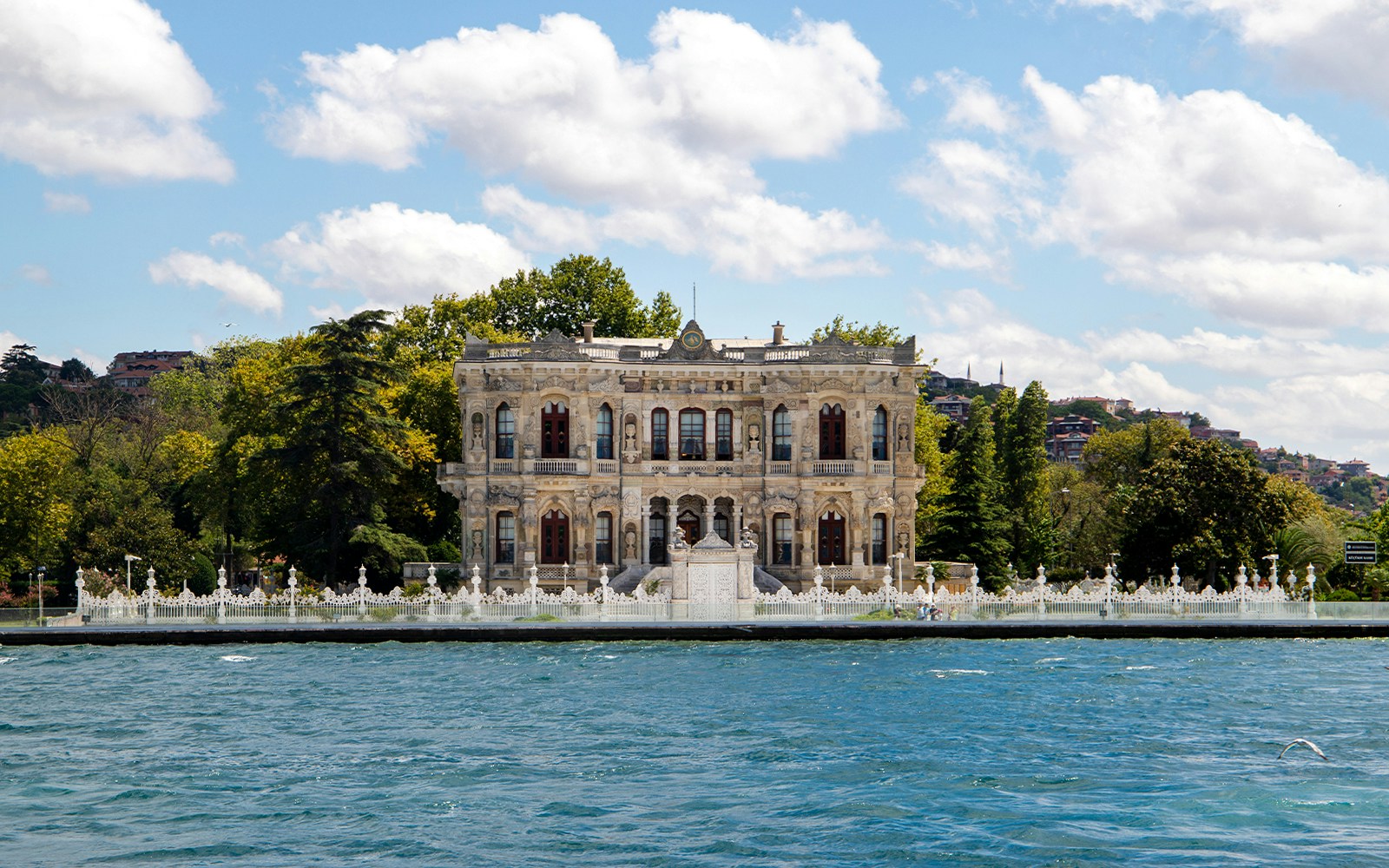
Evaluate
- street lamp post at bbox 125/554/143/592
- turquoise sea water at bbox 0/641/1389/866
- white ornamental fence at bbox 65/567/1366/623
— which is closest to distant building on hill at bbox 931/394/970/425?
white ornamental fence at bbox 65/567/1366/623

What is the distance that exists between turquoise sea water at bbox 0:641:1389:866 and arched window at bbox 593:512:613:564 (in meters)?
12.5

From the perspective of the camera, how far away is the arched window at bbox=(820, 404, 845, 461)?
5334 centimetres

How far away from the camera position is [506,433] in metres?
53.2

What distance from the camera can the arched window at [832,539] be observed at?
53344 millimetres

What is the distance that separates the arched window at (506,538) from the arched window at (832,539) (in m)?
9.89

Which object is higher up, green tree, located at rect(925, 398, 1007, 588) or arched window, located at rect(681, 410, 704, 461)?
arched window, located at rect(681, 410, 704, 461)

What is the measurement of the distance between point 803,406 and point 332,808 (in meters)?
31.9

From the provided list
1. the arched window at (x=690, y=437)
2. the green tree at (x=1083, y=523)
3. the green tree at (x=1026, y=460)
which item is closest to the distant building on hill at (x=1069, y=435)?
the green tree at (x=1083, y=523)

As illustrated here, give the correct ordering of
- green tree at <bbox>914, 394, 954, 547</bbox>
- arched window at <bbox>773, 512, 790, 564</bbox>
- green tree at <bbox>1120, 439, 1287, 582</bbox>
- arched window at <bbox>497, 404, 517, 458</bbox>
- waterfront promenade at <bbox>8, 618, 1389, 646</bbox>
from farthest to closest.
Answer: green tree at <bbox>914, 394, 954, 547</bbox> < arched window at <bbox>773, 512, 790, 564</bbox> < arched window at <bbox>497, 404, 517, 458</bbox> < green tree at <bbox>1120, 439, 1287, 582</bbox> < waterfront promenade at <bbox>8, 618, 1389, 646</bbox>

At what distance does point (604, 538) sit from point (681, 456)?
3.70 meters

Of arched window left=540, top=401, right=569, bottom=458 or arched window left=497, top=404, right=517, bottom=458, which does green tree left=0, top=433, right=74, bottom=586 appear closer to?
arched window left=497, top=404, right=517, bottom=458

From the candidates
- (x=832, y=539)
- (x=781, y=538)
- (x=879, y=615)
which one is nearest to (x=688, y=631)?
(x=879, y=615)

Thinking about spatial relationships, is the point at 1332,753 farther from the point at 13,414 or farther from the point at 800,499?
the point at 13,414

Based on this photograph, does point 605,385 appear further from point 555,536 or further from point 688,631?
point 688,631
